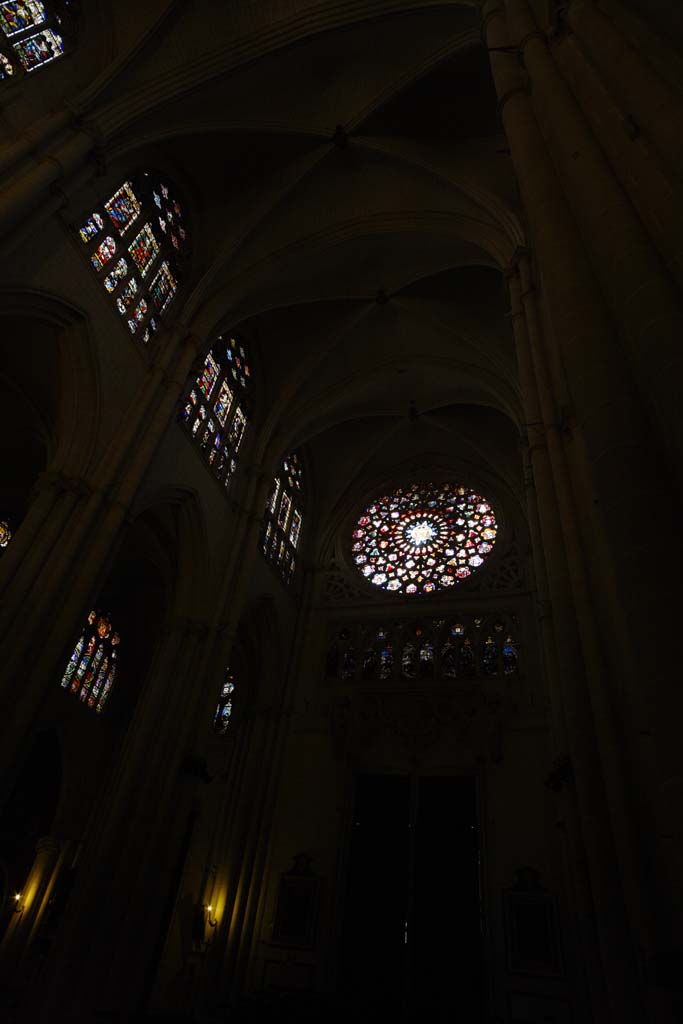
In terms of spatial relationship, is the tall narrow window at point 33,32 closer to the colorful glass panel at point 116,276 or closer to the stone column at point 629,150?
the colorful glass panel at point 116,276

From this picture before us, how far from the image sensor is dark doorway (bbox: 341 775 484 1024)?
939 centimetres

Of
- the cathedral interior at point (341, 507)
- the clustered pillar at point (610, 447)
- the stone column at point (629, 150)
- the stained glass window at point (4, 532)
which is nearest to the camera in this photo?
the clustered pillar at point (610, 447)

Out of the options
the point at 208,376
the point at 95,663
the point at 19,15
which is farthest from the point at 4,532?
the point at 19,15

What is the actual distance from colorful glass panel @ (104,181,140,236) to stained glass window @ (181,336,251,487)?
265 centimetres

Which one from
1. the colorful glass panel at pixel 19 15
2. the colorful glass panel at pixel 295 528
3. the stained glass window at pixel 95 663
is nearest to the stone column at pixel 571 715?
the colorful glass panel at pixel 19 15

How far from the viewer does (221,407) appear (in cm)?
1229

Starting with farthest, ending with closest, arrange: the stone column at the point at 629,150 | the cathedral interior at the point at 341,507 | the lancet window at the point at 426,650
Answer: the lancet window at the point at 426,650, the cathedral interior at the point at 341,507, the stone column at the point at 629,150

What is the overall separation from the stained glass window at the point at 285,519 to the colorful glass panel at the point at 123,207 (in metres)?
6.06

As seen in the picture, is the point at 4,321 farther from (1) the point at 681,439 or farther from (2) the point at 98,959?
(1) the point at 681,439

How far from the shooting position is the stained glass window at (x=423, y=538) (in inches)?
565

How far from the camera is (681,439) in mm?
2555

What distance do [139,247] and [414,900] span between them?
12222 millimetres

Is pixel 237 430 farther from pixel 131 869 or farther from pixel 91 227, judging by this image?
pixel 131 869

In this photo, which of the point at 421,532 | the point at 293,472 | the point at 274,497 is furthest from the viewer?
the point at 293,472
